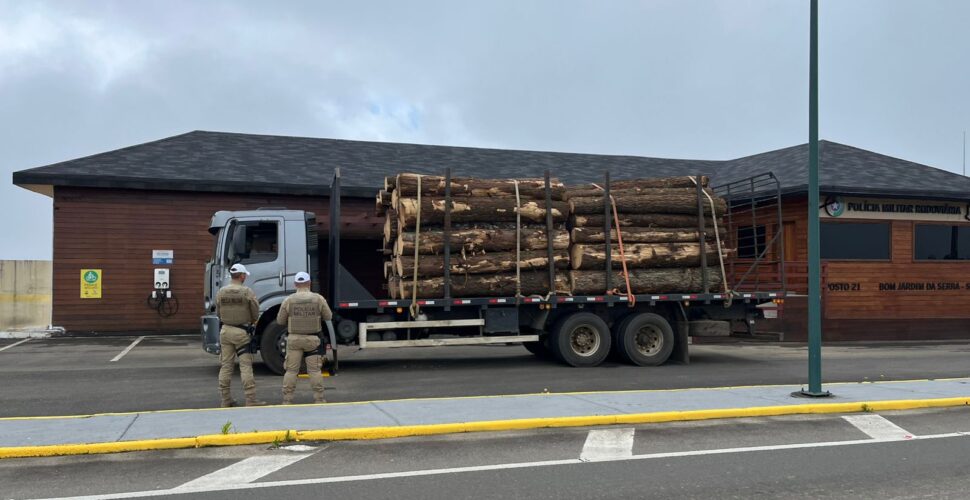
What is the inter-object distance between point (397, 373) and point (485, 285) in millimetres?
2107

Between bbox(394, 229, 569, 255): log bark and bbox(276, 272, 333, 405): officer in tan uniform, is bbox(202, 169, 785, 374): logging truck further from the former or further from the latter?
bbox(276, 272, 333, 405): officer in tan uniform

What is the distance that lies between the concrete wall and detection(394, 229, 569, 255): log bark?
498 inches

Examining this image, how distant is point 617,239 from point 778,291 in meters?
3.47

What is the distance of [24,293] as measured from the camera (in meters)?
21.6

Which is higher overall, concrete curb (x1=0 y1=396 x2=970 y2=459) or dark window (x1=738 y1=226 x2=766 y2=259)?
dark window (x1=738 y1=226 x2=766 y2=259)

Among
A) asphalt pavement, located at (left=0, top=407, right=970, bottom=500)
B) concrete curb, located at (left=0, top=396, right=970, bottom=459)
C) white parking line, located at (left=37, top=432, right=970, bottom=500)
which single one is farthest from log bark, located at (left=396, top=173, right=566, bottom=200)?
white parking line, located at (left=37, top=432, right=970, bottom=500)

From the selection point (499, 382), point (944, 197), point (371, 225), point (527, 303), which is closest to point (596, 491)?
point (499, 382)

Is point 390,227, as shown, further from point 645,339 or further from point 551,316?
point 645,339

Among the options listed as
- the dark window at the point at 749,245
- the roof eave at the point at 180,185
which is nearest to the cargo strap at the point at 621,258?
the dark window at the point at 749,245

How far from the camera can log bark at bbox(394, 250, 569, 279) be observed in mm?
13500

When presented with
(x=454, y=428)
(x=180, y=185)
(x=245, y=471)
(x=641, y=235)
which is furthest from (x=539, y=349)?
(x=180, y=185)

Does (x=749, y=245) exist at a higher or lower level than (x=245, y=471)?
higher

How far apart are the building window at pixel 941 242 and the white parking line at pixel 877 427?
15.6 metres

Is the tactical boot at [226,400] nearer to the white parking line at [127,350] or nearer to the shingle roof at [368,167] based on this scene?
the white parking line at [127,350]
